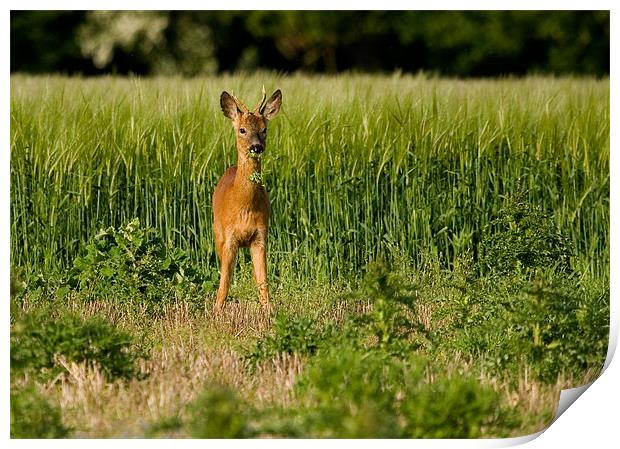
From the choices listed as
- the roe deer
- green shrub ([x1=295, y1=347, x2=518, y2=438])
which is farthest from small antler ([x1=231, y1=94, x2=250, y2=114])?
green shrub ([x1=295, y1=347, x2=518, y2=438])

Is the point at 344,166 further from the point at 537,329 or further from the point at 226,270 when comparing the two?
the point at 537,329

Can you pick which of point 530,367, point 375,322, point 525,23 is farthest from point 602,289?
point 525,23

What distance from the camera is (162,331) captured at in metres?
6.77

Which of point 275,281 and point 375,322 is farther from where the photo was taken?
point 275,281

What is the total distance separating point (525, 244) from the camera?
6.87 metres

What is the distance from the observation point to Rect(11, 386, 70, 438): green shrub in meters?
5.59

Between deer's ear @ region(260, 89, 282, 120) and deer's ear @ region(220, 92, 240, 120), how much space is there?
0.15 m

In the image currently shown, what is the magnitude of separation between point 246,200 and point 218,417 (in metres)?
1.92

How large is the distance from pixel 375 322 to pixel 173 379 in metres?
1.02

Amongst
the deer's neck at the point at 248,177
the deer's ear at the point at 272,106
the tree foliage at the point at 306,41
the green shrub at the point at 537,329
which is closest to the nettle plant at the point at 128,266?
the deer's neck at the point at 248,177

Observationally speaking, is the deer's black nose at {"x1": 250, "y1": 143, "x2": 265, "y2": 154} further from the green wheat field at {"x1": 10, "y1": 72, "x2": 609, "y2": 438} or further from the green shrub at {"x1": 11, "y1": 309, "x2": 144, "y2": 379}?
the green shrub at {"x1": 11, "y1": 309, "x2": 144, "y2": 379}

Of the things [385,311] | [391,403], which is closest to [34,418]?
[391,403]

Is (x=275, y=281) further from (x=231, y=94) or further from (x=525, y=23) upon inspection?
(x=525, y=23)

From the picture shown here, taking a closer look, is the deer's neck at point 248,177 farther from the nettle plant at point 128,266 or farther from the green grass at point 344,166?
the nettle plant at point 128,266
